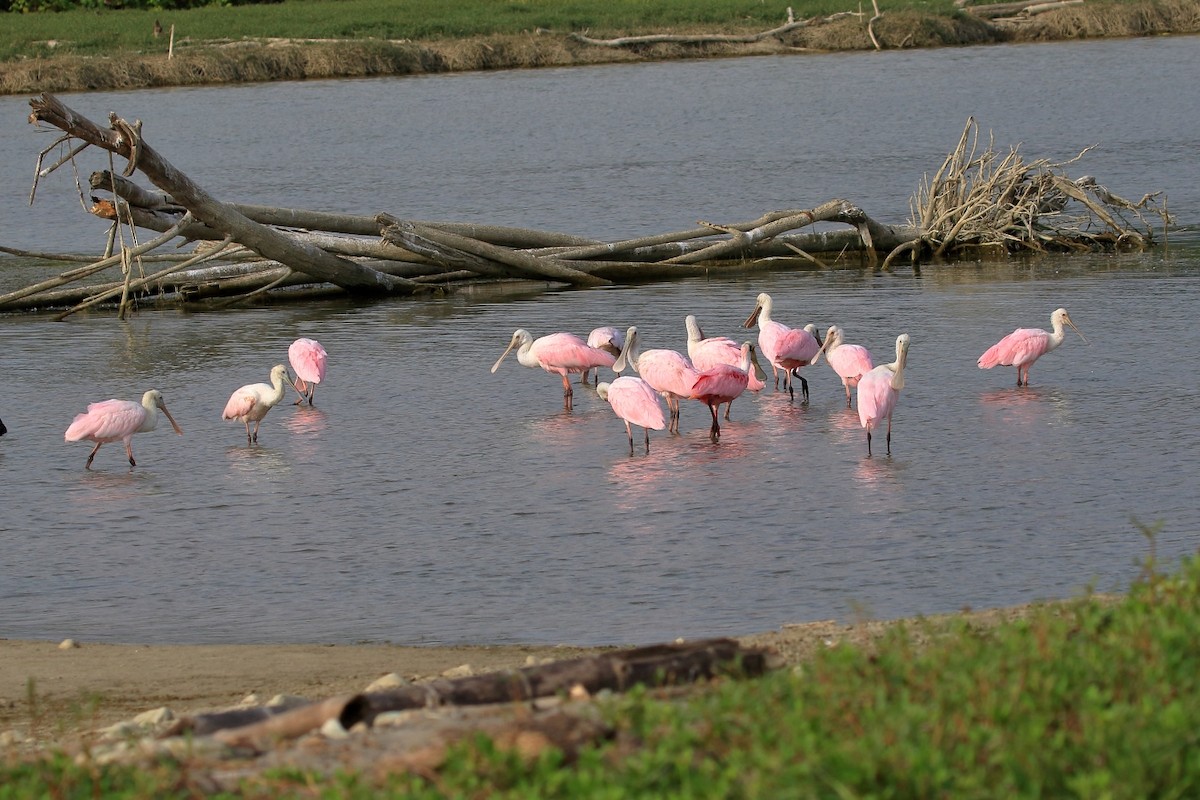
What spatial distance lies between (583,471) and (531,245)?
8.61 m

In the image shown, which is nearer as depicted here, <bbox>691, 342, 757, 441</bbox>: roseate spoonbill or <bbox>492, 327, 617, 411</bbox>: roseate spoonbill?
<bbox>691, 342, 757, 441</bbox>: roseate spoonbill

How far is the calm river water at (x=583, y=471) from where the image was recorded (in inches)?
318

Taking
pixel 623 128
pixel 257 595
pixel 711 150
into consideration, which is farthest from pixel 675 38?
pixel 257 595

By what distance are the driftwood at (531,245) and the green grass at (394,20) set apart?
35022mm

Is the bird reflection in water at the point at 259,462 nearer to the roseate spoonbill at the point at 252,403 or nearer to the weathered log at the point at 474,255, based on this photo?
the roseate spoonbill at the point at 252,403

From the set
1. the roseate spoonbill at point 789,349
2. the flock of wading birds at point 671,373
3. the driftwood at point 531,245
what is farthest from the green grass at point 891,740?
the driftwood at point 531,245

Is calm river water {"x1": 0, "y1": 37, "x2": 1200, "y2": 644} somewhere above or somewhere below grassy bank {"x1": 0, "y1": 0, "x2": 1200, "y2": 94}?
below

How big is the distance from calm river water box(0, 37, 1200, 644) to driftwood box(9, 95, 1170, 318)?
468 millimetres

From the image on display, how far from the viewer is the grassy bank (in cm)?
4962

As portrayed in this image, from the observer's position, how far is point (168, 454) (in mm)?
11656

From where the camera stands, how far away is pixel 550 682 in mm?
5105

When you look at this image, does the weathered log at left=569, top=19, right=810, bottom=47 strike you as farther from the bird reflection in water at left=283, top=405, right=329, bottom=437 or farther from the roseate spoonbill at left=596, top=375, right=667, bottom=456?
the roseate spoonbill at left=596, top=375, right=667, bottom=456

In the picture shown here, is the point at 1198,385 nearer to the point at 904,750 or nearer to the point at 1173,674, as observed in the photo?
the point at 1173,674

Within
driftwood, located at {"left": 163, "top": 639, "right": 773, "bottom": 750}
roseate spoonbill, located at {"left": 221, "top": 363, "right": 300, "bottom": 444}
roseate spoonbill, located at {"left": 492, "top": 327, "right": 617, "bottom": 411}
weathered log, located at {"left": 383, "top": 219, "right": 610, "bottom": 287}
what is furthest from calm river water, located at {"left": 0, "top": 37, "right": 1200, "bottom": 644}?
driftwood, located at {"left": 163, "top": 639, "right": 773, "bottom": 750}
